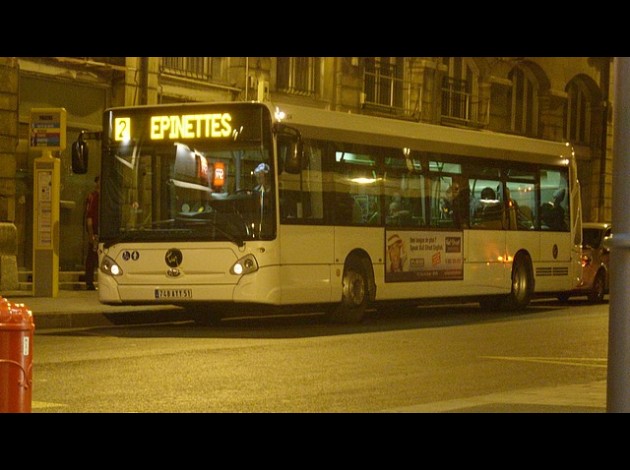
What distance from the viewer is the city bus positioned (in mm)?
17312

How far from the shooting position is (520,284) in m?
24.0

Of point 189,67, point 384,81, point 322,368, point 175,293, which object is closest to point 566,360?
point 322,368

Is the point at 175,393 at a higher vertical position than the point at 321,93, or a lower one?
lower

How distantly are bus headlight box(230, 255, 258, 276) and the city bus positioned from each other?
0.02m

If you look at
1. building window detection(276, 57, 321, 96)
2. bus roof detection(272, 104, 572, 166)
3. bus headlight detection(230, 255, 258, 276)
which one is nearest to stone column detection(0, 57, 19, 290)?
bus roof detection(272, 104, 572, 166)

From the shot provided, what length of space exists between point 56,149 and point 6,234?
274 centimetres

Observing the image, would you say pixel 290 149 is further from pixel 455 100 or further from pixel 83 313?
pixel 455 100

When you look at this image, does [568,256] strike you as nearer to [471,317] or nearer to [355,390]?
[471,317]

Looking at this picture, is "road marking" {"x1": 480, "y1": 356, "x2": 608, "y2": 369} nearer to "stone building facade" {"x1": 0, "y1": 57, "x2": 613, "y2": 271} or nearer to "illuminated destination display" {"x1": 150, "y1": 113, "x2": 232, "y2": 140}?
"illuminated destination display" {"x1": 150, "y1": 113, "x2": 232, "y2": 140}

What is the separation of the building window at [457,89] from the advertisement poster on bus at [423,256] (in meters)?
17.4

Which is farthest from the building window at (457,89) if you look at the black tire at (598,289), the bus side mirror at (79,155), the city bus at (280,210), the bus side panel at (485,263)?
the bus side mirror at (79,155)

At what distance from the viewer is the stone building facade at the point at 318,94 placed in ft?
80.9

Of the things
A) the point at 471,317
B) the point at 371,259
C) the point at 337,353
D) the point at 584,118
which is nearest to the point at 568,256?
the point at 471,317
